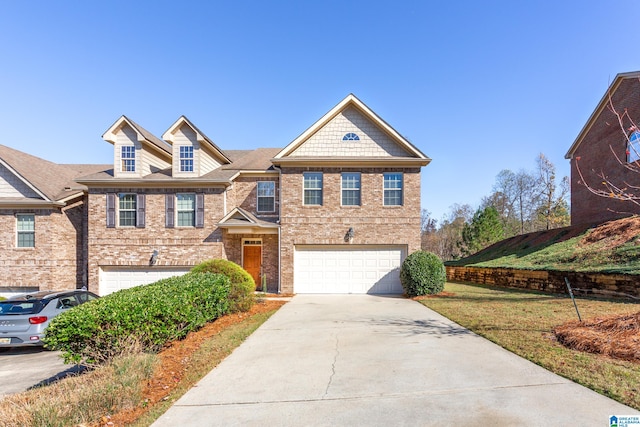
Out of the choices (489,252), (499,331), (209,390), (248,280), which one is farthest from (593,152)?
(209,390)

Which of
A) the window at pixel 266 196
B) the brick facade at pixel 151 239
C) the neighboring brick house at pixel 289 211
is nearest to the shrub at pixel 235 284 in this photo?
the neighboring brick house at pixel 289 211

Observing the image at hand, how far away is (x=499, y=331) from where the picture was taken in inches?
290

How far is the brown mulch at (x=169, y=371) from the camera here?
4176mm

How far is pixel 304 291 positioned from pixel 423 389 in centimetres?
1054

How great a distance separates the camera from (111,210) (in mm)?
15219

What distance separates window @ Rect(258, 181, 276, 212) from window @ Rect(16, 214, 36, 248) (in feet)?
34.4

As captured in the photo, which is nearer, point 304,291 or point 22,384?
point 22,384

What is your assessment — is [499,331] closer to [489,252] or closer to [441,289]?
[441,289]

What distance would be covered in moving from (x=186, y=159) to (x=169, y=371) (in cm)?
1177

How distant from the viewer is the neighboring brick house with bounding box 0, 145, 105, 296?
588 inches

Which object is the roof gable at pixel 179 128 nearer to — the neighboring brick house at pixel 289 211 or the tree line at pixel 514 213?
the neighboring brick house at pixel 289 211

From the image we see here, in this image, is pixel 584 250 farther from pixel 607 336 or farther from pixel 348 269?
pixel 607 336
